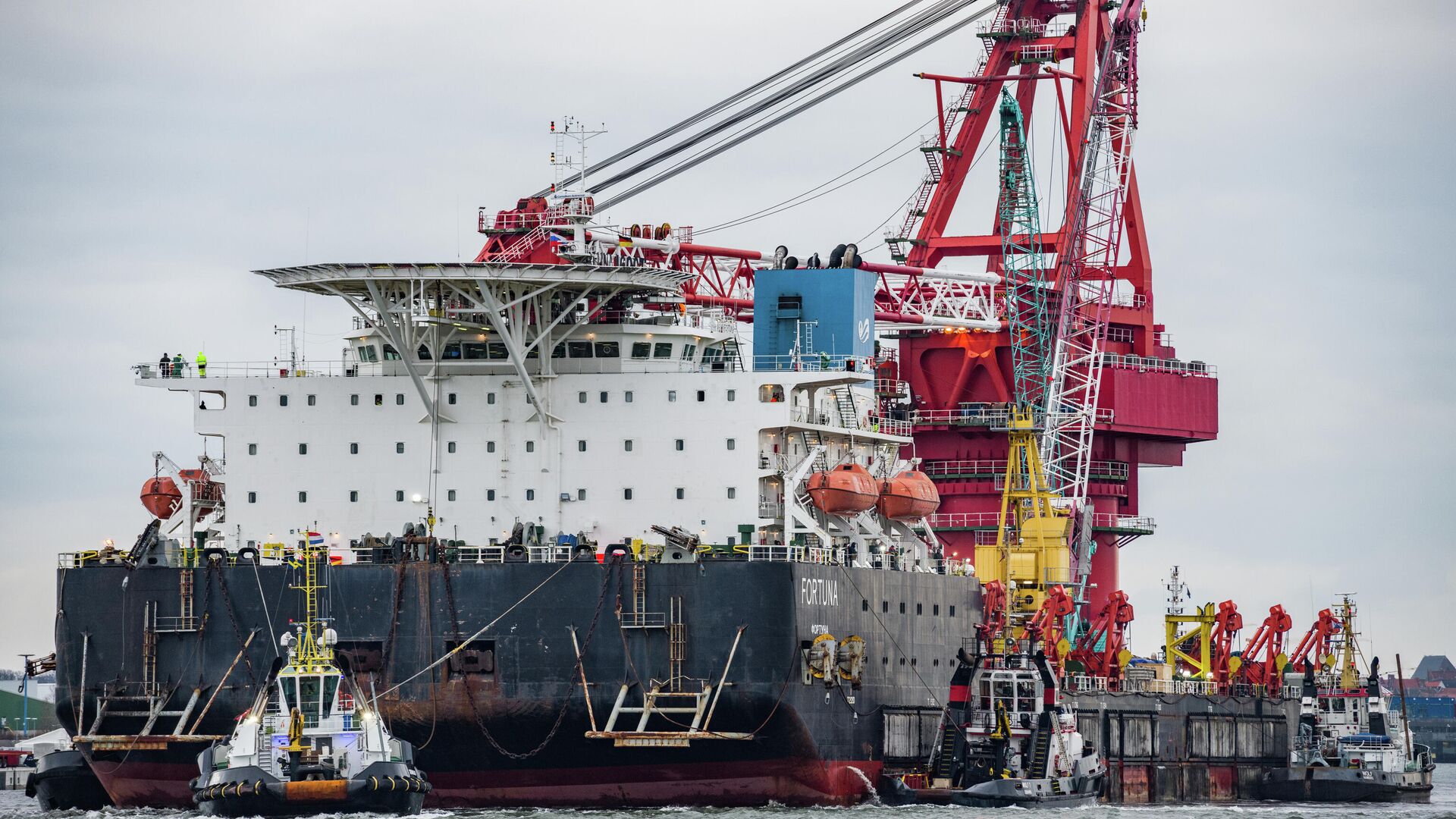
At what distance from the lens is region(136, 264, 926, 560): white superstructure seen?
54625 millimetres

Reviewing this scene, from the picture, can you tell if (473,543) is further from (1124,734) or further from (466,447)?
(1124,734)

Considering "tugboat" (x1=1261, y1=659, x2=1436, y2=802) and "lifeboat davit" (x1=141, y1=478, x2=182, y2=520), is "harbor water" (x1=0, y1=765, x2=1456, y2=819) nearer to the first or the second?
"tugboat" (x1=1261, y1=659, x2=1436, y2=802)

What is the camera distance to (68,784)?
186 feet

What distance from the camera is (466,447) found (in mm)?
55312

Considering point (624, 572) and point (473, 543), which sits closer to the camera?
point (624, 572)

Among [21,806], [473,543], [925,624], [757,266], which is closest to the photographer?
[473,543]

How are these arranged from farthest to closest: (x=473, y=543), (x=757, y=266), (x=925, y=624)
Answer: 1. (x=757, y=266)
2. (x=925, y=624)
3. (x=473, y=543)

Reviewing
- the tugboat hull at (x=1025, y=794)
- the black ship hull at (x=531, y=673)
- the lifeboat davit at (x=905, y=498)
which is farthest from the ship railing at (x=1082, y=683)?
the black ship hull at (x=531, y=673)

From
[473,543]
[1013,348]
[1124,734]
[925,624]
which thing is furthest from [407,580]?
[1013,348]

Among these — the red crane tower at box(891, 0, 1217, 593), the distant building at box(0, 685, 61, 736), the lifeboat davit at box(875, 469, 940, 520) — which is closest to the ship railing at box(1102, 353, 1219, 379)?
the red crane tower at box(891, 0, 1217, 593)

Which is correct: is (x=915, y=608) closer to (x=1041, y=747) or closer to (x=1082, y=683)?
(x=1041, y=747)

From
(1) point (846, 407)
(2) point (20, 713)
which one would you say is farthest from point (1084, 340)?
(2) point (20, 713)

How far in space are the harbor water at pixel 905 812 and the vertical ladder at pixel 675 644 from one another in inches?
98.7

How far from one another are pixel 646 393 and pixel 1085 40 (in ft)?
99.4
